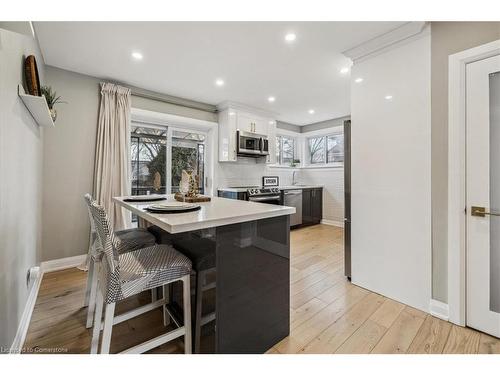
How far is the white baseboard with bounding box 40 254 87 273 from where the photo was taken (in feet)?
8.94

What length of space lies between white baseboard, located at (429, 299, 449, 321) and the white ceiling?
7.66 ft

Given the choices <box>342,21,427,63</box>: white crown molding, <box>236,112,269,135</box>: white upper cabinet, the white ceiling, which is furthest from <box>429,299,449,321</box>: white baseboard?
<box>236,112,269,135</box>: white upper cabinet

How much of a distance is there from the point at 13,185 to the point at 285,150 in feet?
16.7

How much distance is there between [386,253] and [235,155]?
2.85 m

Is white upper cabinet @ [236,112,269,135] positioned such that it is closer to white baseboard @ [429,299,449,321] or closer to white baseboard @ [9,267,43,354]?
white baseboard @ [9,267,43,354]

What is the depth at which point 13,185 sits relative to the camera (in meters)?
1.46

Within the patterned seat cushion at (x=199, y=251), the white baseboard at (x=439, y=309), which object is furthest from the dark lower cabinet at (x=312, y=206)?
the patterned seat cushion at (x=199, y=251)

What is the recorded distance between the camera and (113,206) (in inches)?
121

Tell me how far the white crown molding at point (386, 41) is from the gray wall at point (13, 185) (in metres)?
2.73
